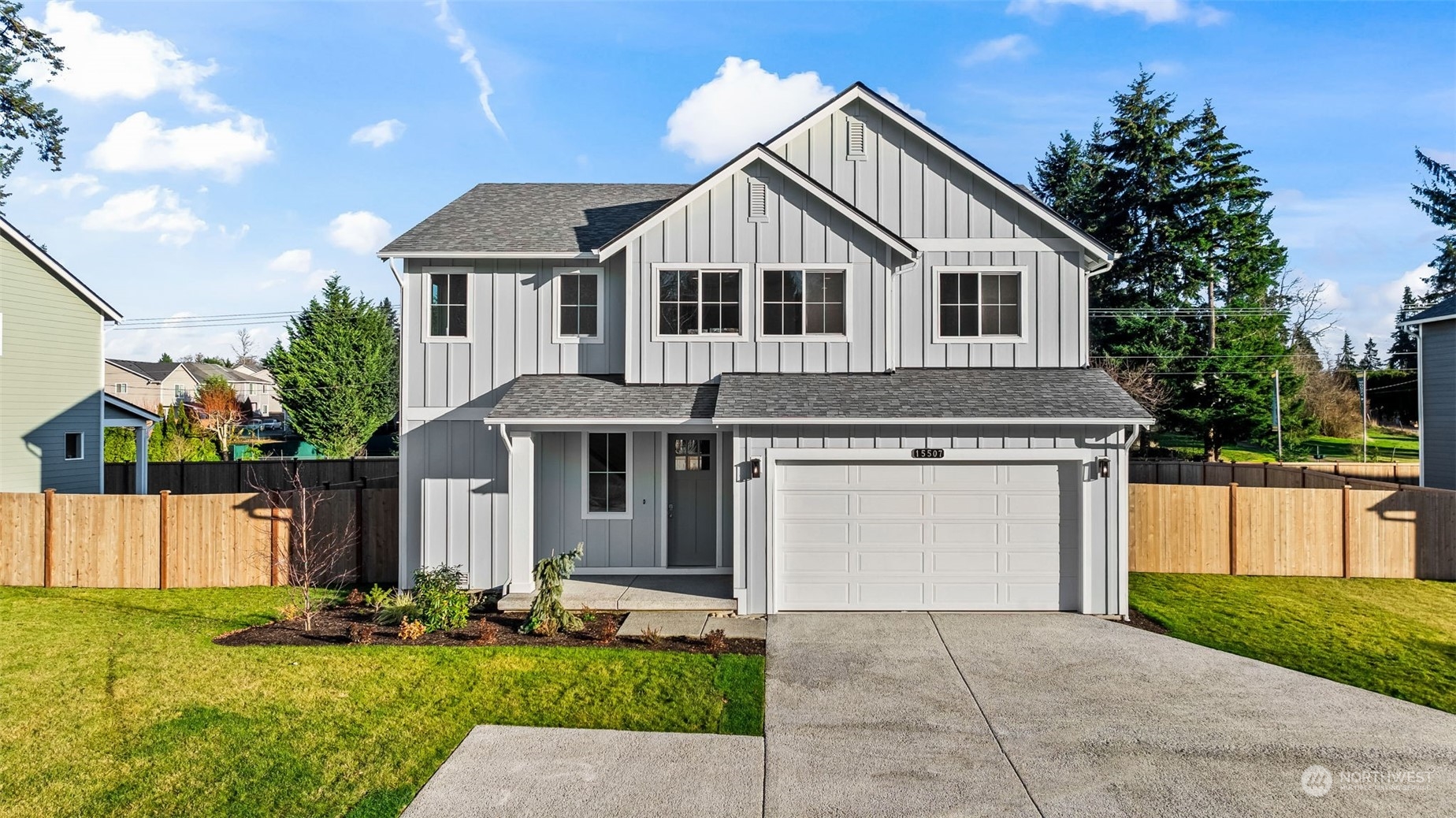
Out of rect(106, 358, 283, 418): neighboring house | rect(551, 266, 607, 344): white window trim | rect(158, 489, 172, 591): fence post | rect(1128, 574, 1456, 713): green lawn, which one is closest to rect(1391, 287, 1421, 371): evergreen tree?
rect(1128, 574, 1456, 713): green lawn

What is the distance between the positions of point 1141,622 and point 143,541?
47.8 ft

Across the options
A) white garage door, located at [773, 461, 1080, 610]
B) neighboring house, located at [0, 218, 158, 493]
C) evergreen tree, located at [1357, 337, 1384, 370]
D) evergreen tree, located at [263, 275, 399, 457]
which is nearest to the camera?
white garage door, located at [773, 461, 1080, 610]

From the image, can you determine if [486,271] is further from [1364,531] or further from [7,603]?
[1364,531]

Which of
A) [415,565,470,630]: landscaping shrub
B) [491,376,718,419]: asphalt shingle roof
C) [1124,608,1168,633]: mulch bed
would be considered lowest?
[1124,608,1168,633]: mulch bed

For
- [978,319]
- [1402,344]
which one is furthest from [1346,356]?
[978,319]

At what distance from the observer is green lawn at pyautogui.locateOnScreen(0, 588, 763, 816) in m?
5.10

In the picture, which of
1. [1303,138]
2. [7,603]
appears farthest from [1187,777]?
[1303,138]

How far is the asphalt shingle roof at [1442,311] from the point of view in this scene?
49.7 feet

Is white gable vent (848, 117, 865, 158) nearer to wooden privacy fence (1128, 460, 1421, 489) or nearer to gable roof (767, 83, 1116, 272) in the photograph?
gable roof (767, 83, 1116, 272)

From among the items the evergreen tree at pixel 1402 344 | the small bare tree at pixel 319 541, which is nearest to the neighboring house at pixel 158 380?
the small bare tree at pixel 319 541

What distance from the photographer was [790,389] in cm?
1039

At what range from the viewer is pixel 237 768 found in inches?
212

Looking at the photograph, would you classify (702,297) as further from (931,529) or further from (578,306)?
(931,529)

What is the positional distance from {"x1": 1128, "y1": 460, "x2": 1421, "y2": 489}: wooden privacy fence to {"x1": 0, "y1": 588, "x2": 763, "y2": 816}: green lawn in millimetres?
14574
